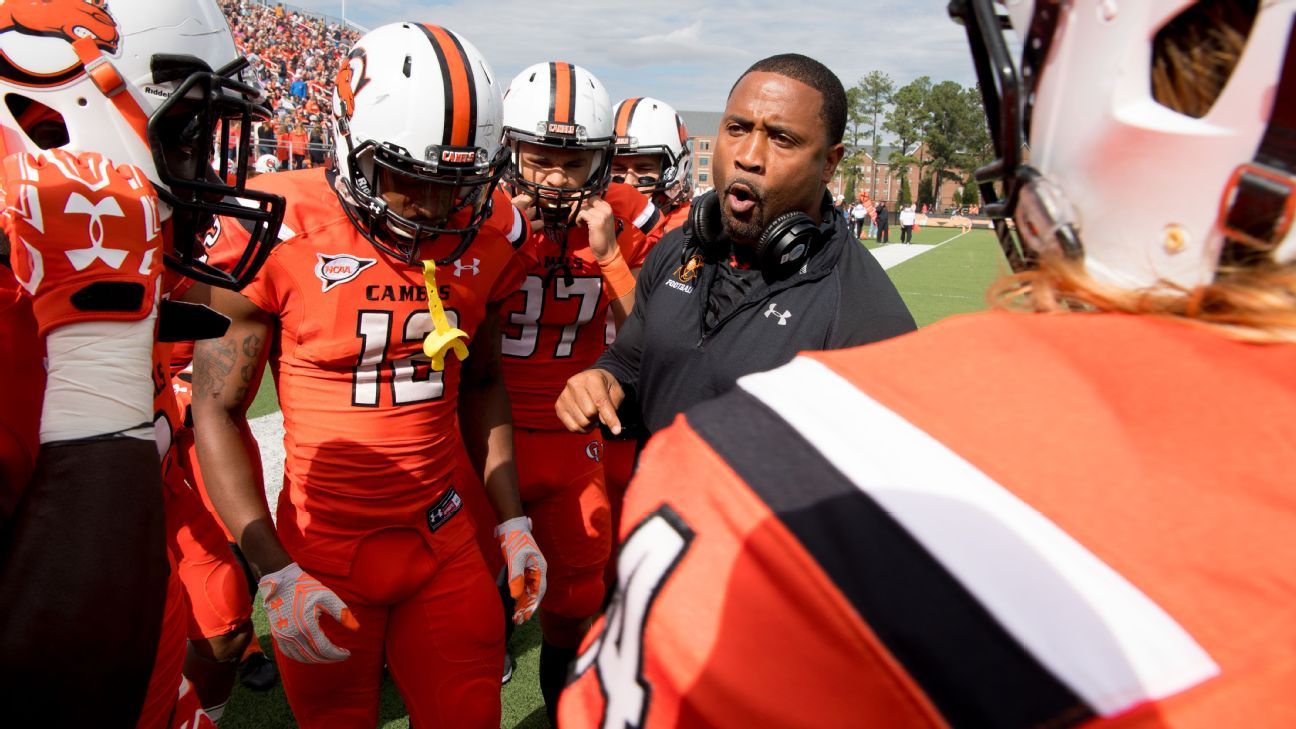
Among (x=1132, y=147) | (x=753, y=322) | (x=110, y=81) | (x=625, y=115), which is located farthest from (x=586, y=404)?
(x=625, y=115)

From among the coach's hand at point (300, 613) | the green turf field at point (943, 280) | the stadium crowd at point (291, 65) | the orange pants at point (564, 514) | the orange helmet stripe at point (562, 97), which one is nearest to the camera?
the coach's hand at point (300, 613)

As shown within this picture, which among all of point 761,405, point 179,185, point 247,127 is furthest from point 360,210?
point 761,405

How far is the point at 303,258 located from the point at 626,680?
1.99 metres

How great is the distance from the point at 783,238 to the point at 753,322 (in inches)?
10.2

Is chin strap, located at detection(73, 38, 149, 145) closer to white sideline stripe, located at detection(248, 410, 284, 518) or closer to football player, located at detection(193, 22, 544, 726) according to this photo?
football player, located at detection(193, 22, 544, 726)

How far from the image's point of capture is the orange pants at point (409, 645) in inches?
90.5

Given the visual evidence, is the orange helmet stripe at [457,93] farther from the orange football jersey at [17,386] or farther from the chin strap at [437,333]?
the orange football jersey at [17,386]

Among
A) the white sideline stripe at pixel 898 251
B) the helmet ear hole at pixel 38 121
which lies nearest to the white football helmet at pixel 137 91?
the helmet ear hole at pixel 38 121

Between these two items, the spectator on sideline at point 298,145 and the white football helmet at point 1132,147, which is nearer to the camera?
the white football helmet at point 1132,147

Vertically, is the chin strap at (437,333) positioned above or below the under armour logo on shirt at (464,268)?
below

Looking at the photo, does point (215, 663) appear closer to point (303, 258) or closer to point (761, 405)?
point (303, 258)

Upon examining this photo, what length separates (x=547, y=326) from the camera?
3.48 metres

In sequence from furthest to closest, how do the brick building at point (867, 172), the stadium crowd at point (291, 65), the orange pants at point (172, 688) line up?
the brick building at point (867, 172) < the stadium crowd at point (291, 65) < the orange pants at point (172, 688)

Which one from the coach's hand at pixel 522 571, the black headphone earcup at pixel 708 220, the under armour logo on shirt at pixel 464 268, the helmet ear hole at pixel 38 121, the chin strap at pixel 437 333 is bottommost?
the coach's hand at pixel 522 571
